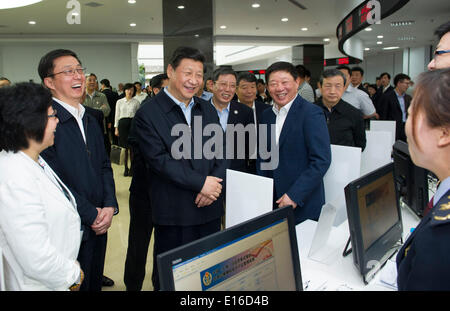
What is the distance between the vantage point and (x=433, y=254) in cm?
80

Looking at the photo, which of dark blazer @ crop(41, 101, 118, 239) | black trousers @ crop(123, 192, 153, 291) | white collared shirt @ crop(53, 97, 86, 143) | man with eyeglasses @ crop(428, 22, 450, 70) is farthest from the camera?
black trousers @ crop(123, 192, 153, 291)

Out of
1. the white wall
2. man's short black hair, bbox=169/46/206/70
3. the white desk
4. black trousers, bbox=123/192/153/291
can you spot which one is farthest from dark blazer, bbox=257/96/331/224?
the white wall

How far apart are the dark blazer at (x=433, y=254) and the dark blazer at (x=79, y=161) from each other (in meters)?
1.54

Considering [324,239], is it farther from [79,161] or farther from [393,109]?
[393,109]

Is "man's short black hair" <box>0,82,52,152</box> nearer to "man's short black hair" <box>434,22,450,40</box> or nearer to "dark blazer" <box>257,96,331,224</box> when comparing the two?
"dark blazer" <box>257,96,331,224</box>

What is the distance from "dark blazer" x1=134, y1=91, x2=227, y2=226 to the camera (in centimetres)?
194

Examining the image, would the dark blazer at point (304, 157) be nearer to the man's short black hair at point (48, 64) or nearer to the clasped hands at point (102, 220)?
the clasped hands at point (102, 220)

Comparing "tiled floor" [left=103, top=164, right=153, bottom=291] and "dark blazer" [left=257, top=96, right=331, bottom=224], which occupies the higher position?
"dark blazer" [left=257, top=96, right=331, bottom=224]

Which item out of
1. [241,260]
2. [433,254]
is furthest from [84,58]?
[433,254]

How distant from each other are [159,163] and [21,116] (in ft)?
2.44

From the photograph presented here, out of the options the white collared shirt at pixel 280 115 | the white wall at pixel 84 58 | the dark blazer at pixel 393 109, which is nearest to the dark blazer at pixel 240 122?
the white collared shirt at pixel 280 115

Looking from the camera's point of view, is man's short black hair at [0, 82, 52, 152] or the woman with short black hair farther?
man's short black hair at [0, 82, 52, 152]

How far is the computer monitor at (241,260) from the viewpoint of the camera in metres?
0.77

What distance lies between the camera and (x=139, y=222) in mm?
2600
